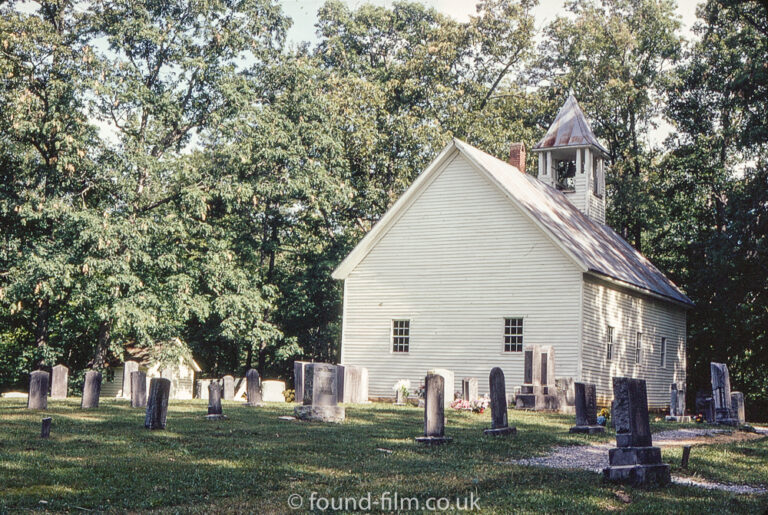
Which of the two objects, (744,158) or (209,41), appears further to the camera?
(744,158)

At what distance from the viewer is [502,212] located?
1153 inches

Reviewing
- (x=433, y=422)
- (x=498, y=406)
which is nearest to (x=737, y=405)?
(x=498, y=406)

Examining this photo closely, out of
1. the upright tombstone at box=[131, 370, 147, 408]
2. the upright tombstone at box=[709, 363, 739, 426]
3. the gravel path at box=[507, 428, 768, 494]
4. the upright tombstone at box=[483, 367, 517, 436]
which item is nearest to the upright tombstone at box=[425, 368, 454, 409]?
the upright tombstone at box=[709, 363, 739, 426]

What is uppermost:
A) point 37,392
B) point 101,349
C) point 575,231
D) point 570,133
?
point 570,133

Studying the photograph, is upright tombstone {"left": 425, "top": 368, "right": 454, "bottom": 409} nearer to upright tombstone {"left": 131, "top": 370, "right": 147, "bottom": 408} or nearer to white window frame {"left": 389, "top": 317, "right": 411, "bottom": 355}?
white window frame {"left": 389, "top": 317, "right": 411, "bottom": 355}

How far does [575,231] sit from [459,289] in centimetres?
502

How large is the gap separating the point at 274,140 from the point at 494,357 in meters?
13.6

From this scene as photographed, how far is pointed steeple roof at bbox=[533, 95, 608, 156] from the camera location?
36.3 meters

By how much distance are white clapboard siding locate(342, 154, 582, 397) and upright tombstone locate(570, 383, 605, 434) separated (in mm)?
9848

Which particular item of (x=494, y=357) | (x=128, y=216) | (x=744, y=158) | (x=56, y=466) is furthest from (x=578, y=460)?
(x=744, y=158)

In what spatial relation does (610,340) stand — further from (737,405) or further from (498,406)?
(498,406)

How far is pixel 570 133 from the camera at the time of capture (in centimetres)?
3669

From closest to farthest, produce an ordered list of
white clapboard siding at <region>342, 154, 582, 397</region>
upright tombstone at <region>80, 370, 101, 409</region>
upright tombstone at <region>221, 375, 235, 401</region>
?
upright tombstone at <region>80, 370, 101, 409</region>
upright tombstone at <region>221, 375, 235, 401</region>
white clapboard siding at <region>342, 154, 582, 397</region>

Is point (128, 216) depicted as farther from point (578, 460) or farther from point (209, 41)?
point (578, 460)
